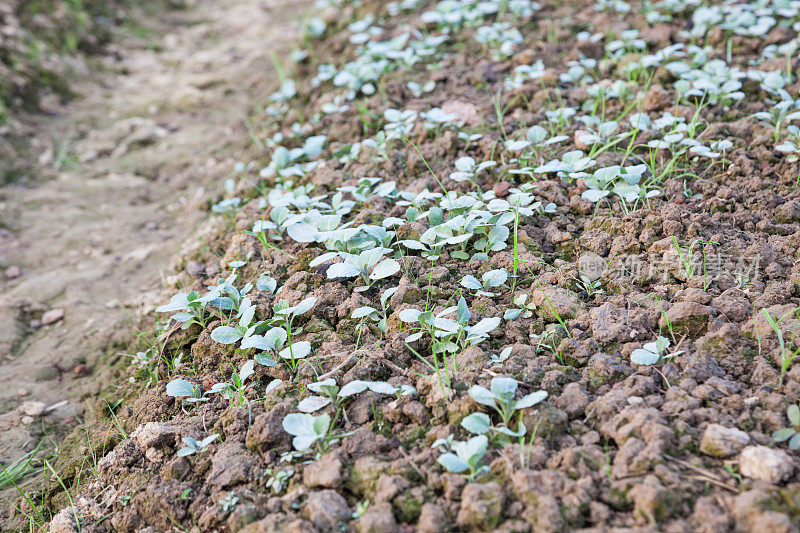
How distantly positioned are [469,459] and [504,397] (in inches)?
7.7

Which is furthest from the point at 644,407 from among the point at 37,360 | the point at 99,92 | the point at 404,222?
the point at 99,92

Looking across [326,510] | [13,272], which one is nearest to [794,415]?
[326,510]

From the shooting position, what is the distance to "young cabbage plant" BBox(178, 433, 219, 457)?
164 cm

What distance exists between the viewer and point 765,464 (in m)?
1.26

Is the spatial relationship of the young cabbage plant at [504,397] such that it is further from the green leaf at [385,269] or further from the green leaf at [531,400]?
the green leaf at [385,269]

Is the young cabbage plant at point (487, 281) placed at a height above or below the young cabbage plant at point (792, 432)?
above

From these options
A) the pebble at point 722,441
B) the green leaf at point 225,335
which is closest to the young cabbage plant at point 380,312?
the green leaf at point 225,335

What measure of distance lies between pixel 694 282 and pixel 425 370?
2.89 feet

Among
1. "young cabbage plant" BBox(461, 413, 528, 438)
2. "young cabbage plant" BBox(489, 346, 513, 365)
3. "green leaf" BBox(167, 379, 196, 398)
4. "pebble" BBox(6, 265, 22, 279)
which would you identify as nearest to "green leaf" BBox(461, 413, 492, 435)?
"young cabbage plant" BBox(461, 413, 528, 438)

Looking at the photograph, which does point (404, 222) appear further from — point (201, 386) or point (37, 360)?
point (37, 360)

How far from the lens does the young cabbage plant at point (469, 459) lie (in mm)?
1378

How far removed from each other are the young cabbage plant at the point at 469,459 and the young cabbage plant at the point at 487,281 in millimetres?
609

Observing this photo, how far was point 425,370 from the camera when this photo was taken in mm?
1708

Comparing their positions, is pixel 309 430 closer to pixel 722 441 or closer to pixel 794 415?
pixel 722 441
